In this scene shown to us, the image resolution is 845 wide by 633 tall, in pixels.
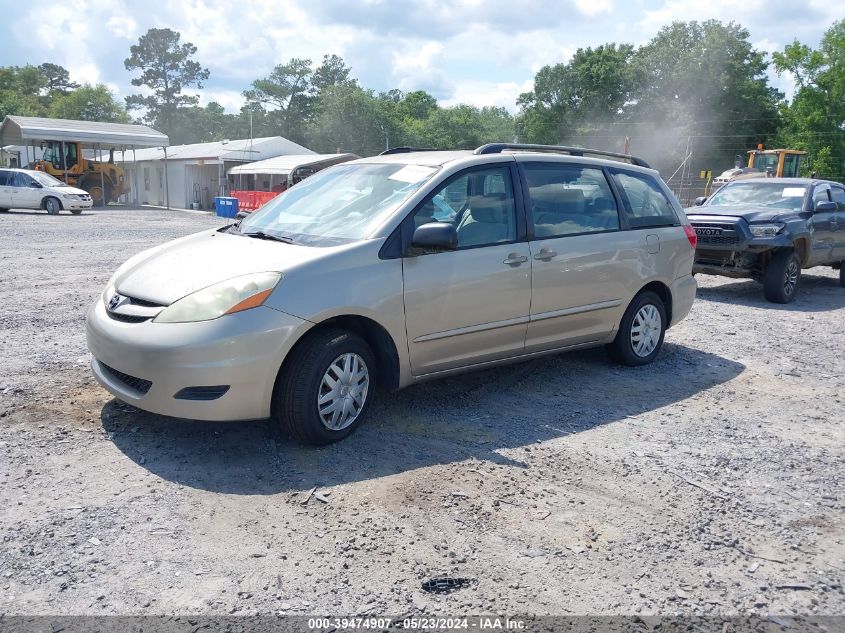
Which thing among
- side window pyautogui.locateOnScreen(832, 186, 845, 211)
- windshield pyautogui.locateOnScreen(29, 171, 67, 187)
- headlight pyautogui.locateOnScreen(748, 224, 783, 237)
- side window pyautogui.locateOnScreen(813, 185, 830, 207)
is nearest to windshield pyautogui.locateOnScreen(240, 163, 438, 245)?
headlight pyautogui.locateOnScreen(748, 224, 783, 237)

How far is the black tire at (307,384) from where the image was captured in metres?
4.04

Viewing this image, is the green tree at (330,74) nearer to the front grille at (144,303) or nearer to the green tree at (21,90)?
the green tree at (21,90)

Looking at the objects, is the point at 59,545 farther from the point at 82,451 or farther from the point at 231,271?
the point at 231,271

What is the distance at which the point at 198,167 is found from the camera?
40406mm

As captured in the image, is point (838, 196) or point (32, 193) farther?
point (32, 193)

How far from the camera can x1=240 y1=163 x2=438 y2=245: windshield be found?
180 inches

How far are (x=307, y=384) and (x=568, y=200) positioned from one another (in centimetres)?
267

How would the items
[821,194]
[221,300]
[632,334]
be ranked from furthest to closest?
[821,194]
[632,334]
[221,300]

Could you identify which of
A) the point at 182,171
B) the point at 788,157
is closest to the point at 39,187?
the point at 182,171

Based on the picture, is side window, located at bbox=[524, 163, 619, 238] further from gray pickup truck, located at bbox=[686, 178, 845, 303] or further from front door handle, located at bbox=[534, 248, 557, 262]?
gray pickup truck, located at bbox=[686, 178, 845, 303]

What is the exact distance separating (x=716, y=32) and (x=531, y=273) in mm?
60639

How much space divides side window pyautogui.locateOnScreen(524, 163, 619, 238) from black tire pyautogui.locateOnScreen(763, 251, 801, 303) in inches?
211

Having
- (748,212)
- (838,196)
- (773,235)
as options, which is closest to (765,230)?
(773,235)

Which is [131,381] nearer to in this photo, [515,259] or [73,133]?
[515,259]
